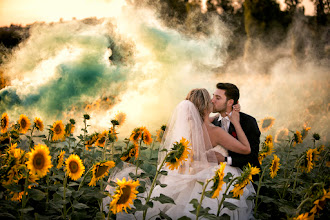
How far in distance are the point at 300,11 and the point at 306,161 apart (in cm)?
467

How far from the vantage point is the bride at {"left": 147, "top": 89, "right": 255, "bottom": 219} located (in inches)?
82.4

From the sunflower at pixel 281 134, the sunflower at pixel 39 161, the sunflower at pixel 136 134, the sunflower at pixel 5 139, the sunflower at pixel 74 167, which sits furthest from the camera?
the sunflower at pixel 281 134

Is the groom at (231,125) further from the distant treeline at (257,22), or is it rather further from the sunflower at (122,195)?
the distant treeline at (257,22)

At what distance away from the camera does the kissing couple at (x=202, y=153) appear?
2.10 meters

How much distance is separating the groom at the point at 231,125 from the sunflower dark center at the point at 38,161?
1409 mm

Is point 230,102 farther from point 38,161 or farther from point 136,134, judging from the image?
point 38,161

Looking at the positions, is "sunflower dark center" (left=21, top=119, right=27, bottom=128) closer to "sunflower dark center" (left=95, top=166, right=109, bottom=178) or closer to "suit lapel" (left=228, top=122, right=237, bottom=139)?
"sunflower dark center" (left=95, top=166, right=109, bottom=178)

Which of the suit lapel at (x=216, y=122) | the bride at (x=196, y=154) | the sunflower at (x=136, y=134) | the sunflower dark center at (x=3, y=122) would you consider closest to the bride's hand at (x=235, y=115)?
the bride at (x=196, y=154)

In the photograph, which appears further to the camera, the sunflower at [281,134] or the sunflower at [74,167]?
the sunflower at [281,134]

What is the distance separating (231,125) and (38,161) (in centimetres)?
171

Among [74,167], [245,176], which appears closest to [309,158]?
[245,176]

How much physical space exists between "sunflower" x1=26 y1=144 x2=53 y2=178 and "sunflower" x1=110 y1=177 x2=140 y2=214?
375 mm

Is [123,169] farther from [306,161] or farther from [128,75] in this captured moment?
[128,75]

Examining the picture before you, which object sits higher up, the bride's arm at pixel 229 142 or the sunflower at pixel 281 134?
the bride's arm at pixel 229 142
